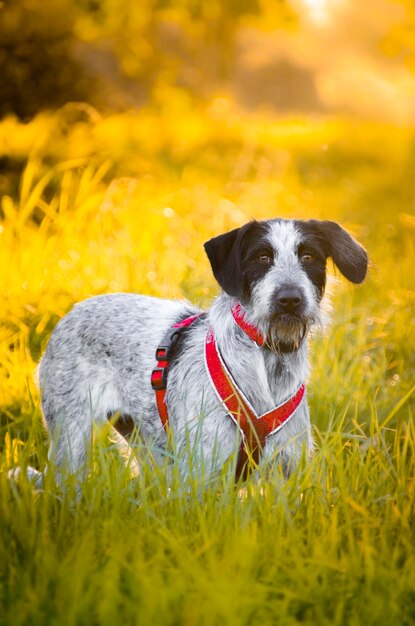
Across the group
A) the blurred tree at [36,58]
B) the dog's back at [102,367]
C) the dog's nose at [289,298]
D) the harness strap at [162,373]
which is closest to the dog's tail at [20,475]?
the dog's back at [102,367]

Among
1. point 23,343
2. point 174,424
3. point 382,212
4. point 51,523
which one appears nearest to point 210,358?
point 174,424

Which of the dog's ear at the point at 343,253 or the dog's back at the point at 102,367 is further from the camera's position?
the dog's back at the point at 102,367

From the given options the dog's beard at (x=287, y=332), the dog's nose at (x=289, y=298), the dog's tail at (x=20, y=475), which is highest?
the dog's nose at (x=289, y=298)

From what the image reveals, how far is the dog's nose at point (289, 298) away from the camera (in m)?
3.38

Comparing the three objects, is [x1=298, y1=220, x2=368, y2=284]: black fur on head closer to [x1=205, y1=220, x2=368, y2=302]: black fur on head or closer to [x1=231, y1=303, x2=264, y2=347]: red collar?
[x1=205, y1=220, x2=368, y2=302]: black fur on head

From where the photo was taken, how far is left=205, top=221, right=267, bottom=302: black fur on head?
355 cm

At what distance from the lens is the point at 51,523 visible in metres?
2.90

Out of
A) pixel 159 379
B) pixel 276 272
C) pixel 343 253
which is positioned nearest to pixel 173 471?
pixel 159 379

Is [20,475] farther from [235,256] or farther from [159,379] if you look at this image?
[235,256]

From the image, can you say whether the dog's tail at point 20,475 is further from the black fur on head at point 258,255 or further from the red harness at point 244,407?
the black fur on head at point 258,255

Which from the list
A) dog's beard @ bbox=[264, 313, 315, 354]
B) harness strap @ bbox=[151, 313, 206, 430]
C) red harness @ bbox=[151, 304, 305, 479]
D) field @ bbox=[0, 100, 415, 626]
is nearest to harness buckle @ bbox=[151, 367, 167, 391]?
harness strap @ bbox=[151, 313, 206, 430]

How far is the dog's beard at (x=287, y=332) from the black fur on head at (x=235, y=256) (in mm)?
204

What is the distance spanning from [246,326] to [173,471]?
2.70 ft

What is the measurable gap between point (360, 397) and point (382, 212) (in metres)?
6.80
